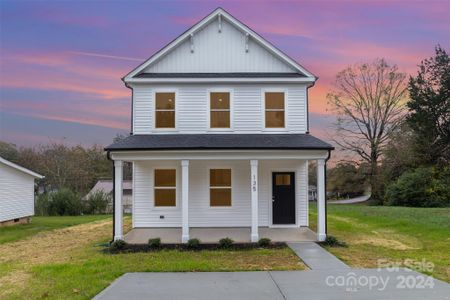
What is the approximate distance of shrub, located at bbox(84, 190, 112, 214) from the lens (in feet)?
99.2

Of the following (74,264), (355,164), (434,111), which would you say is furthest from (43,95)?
(434,111)

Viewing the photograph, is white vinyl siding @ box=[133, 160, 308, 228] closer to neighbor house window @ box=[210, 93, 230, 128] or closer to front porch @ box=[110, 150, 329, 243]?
front porch @ box=[110, 150, 329, 243]

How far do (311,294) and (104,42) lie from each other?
55.4ft

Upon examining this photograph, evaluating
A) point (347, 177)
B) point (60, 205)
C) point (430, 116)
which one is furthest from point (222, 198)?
point (430, 116)

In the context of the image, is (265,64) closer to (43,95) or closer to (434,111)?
(43,95)

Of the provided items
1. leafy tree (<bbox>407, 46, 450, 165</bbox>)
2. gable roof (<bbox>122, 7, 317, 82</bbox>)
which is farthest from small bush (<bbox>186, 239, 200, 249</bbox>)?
leafy tree (<bbox>407, 46, 450, 165</bbox>)

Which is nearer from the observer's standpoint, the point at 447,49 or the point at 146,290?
the point at 146,290

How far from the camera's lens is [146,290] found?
7.45m

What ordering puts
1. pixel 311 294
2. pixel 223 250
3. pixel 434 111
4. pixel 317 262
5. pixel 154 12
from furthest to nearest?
pixel 434 111, pixel 154 12, pixel 223 250, pixel 317 262, pixel 311 294

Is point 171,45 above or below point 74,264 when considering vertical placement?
above

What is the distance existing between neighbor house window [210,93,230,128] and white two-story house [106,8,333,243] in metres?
0.04

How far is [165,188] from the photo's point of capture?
1567cm

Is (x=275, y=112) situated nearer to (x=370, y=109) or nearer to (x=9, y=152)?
(x=370, y=109)

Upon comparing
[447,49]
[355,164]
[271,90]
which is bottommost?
[355,164]
